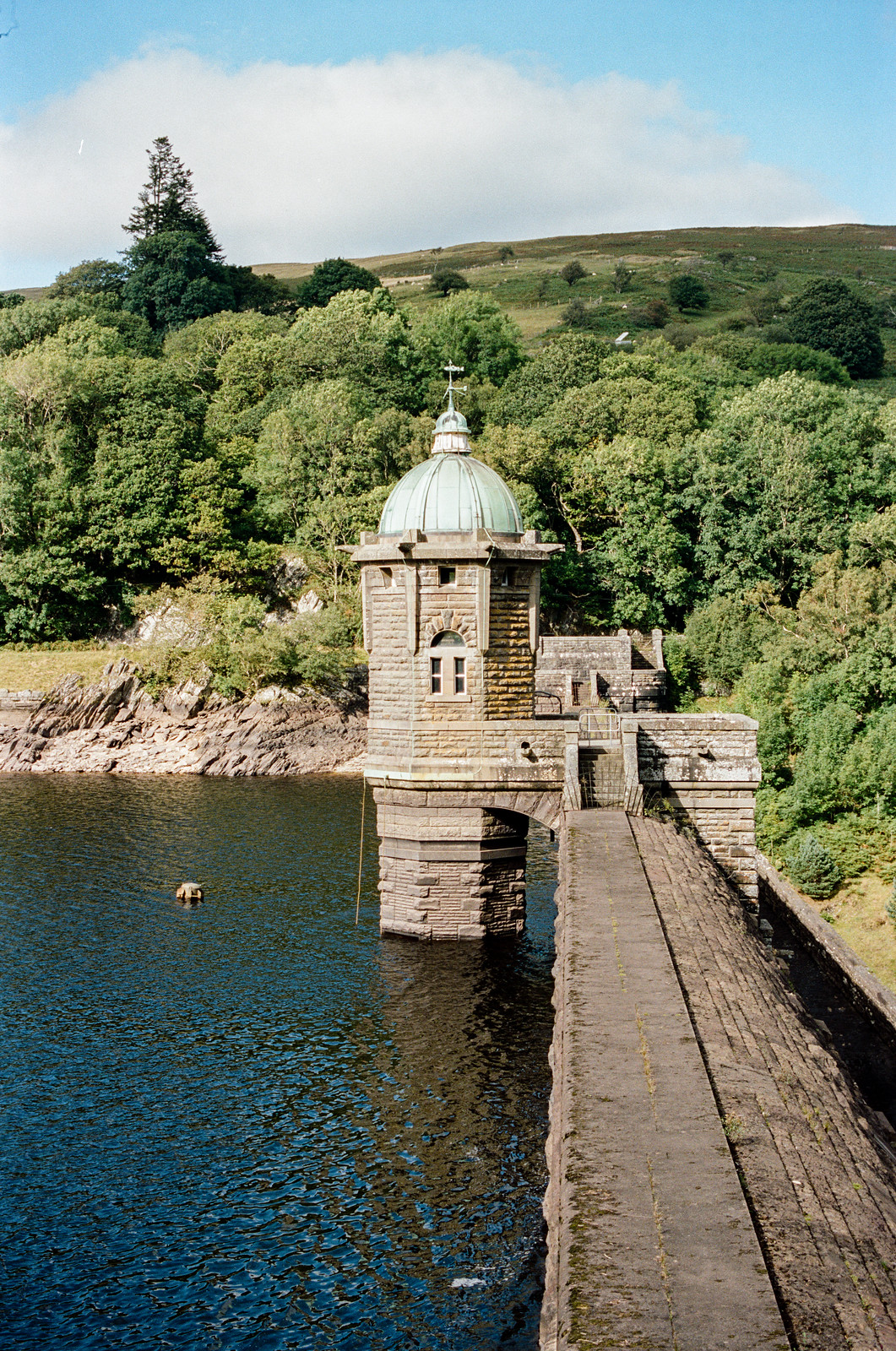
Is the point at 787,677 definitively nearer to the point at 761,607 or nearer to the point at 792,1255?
the point at 761,607

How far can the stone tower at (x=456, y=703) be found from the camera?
29.2m

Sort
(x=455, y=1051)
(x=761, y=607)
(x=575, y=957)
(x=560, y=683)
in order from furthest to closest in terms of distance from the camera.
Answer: (x=761, y=607), (x=560, y=683), (x=455, y=1051), (x=575, y=957)

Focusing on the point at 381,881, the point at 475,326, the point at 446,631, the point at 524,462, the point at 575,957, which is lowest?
the point at 381,881

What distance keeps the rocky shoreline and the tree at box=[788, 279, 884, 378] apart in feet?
236

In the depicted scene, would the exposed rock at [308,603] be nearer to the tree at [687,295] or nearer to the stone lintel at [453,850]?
the stone lintel at [453,850]

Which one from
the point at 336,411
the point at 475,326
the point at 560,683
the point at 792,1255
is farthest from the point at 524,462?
the point at 792,1255

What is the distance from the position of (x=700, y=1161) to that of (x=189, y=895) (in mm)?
25529

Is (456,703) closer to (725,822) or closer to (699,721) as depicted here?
(699,721)

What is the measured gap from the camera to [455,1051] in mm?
24500

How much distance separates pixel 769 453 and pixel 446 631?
4100 cm

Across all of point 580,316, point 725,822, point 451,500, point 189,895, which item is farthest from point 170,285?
point 725,822

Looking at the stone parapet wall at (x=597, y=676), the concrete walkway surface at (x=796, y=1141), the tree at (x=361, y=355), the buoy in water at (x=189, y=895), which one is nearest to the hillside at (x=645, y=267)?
the tree at (x=361, y=355)

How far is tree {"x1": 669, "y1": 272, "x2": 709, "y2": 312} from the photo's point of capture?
5315 inches

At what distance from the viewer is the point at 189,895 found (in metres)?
35.4
